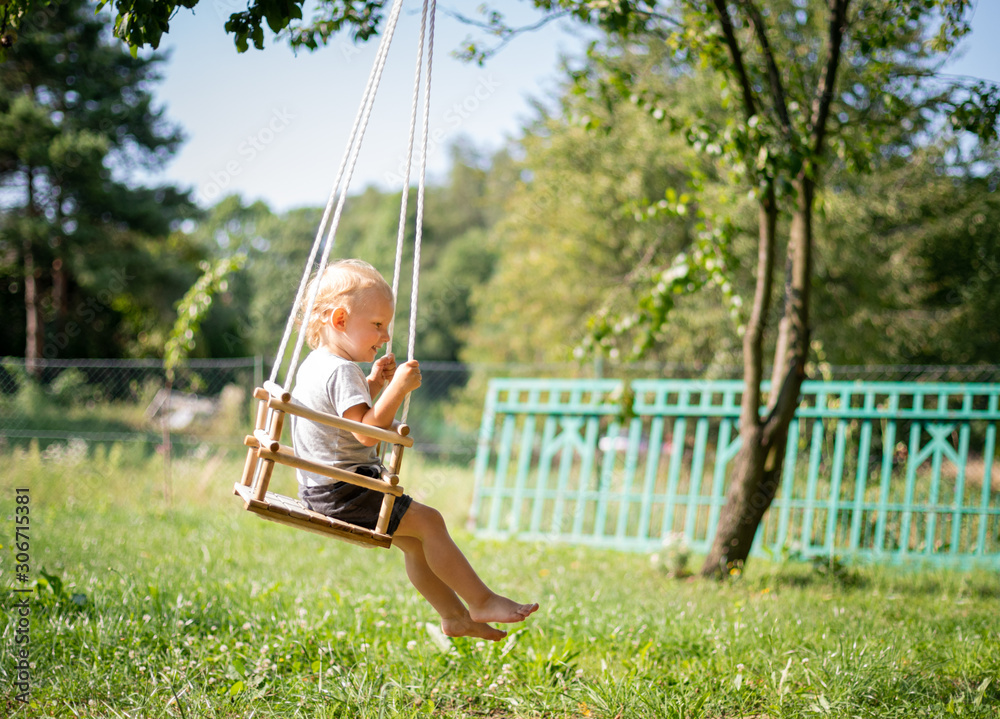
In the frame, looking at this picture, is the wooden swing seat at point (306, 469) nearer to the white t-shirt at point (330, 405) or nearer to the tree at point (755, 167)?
the white t-shirt at point (330, 405)

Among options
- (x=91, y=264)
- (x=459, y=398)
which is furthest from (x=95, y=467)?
(x=459, y=398)

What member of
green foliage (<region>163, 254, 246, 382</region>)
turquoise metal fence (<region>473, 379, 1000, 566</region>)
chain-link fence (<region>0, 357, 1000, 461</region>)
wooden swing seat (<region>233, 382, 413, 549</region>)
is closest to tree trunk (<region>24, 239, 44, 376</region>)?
chain-link fence (<region>0, 357, 1000, 461</region>)

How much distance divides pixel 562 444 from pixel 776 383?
2.92m

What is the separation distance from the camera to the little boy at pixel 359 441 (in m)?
Result: 2.64

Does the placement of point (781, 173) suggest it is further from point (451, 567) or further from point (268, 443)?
point (268, 443)

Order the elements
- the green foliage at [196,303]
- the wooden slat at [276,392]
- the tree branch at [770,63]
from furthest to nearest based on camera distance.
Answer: the green foliage at [196,303]
the tree branch at [770,63]
the wooden slat at [276,392]

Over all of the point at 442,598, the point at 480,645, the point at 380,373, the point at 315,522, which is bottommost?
the point at 480,645

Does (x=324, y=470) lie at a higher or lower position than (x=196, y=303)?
lower

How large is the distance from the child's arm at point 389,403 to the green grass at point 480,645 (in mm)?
1074

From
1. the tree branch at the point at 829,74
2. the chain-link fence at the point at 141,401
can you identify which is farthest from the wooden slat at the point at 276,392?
the chain-link fence at the point at 141,401

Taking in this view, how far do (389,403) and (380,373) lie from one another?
0.55 metres

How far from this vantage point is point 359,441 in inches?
102

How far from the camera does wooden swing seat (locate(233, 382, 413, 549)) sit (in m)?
2.27

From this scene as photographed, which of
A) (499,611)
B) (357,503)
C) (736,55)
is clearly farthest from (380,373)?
(736,55)
